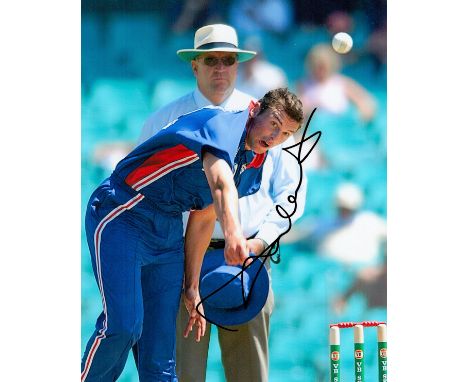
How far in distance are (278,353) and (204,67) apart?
144 centimetres

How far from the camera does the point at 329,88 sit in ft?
18.5

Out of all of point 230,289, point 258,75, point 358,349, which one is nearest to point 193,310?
point 230,289

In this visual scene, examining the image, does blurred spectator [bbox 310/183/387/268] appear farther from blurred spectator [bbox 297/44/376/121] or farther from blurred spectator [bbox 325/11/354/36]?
blurred spectator [bbox 325/11/354/36]

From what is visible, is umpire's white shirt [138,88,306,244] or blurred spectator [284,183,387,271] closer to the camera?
umpire's white shirt [138,88,306,244]

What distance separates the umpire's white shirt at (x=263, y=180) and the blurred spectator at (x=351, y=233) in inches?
9.9

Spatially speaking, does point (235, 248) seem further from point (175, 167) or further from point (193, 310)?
point (193, 310)

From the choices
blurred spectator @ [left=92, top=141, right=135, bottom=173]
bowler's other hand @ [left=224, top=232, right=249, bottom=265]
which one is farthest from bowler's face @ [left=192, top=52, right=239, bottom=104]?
bowler's other hand @ [left=224, top=232, right=249, bottom=265]

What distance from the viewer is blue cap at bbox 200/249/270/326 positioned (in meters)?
5.29

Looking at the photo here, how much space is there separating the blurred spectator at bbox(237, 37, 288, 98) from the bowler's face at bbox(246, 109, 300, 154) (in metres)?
0.86

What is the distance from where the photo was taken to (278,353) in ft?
18.4

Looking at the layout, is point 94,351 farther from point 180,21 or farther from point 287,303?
point 180,21

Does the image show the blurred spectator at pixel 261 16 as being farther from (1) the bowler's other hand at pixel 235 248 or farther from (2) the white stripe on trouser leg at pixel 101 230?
(1) the bowler's other hand at pixel 235 248
